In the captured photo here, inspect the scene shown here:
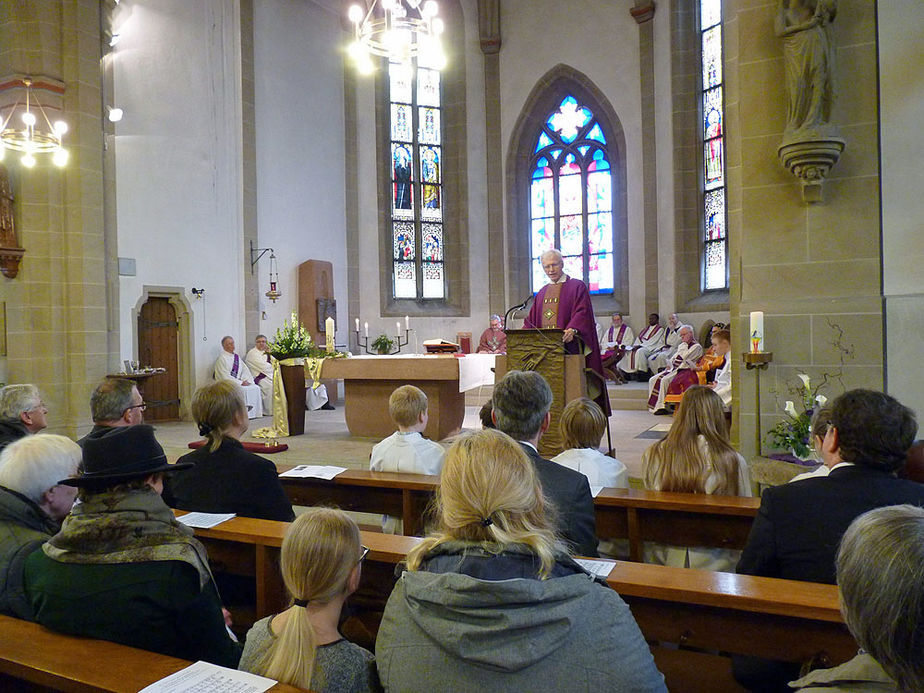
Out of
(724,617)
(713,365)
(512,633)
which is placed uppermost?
(713,365)

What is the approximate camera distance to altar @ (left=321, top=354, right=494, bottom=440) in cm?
733

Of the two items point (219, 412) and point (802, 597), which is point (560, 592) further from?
point (219, 412)

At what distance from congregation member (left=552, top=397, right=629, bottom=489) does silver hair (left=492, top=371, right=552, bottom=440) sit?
0.47 metres

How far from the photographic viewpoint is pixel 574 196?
47.7ft

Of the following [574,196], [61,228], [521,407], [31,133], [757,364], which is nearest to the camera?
[521,407]

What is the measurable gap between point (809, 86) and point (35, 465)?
196 inches

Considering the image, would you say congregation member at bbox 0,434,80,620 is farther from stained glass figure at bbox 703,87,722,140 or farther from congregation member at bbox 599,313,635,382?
stained glass figure at bbox 703,87,722,140

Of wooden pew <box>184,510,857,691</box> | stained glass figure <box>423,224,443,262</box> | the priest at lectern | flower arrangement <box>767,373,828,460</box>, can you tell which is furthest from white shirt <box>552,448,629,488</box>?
stained glass figure <box>423,224,443,262</box>

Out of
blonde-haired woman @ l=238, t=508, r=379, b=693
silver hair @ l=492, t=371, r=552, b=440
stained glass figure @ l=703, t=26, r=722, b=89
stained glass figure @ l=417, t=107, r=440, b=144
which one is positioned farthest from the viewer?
stained glass figure @ l=417, t=107, r=440, b=144

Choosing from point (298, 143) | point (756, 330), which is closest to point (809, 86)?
point (756, 330)

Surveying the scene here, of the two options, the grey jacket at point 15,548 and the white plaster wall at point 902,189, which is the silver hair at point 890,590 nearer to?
the grey jacket at point 15,548

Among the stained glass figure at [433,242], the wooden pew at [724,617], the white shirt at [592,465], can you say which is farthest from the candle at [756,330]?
the stained glass figure at [433,242]

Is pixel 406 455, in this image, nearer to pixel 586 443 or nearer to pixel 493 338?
pixel 586 443

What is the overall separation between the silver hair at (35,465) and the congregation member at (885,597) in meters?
2.33
